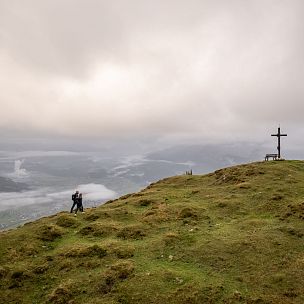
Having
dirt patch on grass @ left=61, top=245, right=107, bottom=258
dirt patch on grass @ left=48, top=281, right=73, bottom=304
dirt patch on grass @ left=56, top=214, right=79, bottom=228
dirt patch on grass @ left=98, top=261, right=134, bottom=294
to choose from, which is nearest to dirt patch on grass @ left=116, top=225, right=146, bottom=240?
dirt patch on grass @ left=61, top=245, right=107, bottom=258

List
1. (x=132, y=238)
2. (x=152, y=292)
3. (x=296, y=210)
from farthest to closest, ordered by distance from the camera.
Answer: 1. (x=296, y=210)
2. (x=132, y=238)
3. (x=152, y=292)

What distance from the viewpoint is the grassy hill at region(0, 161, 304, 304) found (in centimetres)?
2595

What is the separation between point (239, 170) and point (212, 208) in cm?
1936

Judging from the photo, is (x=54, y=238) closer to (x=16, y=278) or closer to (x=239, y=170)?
(x=16, y=278)

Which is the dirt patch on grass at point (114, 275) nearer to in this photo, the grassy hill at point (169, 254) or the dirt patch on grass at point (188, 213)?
the grassy hill at point (169, 254)

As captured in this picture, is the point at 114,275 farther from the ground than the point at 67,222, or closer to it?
closer to it

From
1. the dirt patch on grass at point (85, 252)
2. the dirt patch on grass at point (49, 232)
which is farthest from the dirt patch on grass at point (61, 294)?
the dirt patch on grass at point (49, 232)

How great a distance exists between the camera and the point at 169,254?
31.8m

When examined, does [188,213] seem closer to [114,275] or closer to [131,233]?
[131,233]

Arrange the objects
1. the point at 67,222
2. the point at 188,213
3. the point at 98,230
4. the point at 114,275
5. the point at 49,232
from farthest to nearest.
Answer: the point at 67,222 < the point at 188,213 < the point at 98,230 < the point at 49,232 < the point at 114,275

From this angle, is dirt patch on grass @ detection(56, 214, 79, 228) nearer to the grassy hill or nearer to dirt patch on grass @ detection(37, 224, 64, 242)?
the grassy hill

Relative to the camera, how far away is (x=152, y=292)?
25812 mm

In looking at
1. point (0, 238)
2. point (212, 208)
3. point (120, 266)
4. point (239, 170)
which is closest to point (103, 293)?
point (120, 266)

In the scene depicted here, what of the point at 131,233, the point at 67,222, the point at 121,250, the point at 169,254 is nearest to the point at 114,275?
the point at 121,250
